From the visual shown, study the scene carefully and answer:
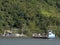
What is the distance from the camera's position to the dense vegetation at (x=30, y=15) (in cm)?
5397

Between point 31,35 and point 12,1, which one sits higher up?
point 12,1

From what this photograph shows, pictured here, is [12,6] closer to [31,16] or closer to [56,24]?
[31,16]

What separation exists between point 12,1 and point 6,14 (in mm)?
3395

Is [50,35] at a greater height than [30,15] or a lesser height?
lesser

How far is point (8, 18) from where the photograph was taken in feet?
182

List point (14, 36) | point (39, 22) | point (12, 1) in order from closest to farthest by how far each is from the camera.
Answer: point (14, 36) < point (39, 22) < point (12, 1)

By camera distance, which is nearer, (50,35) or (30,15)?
(50,35)

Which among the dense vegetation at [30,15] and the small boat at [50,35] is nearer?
the small boat at [50,35]

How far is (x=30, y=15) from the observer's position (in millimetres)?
56469

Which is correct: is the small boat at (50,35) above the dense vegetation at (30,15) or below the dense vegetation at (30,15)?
below

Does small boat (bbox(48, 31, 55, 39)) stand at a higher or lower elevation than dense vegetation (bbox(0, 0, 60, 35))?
lower

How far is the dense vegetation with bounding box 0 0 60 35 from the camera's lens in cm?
5397

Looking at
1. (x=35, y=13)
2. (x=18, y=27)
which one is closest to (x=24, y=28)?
(x=18, y=27)

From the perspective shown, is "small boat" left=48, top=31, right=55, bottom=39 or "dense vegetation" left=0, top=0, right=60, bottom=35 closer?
"small boat" left=48, top=31, right=55, bottom=39
